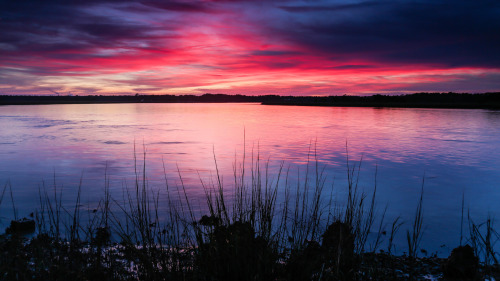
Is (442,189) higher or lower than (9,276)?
lower

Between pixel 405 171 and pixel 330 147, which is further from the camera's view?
pixel 330 147

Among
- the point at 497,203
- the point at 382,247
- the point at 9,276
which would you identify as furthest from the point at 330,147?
the point at 9,276

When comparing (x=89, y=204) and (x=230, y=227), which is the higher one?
(x=230, y=227)

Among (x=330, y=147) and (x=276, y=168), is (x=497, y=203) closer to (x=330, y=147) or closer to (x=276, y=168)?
(x=276, y=168)

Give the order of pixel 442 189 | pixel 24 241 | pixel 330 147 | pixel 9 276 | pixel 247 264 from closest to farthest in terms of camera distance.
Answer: pixel 9 276
pixel 247 264
pixel 24 241
pixel 442 189
pixel 330 147

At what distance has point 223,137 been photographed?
21500mm

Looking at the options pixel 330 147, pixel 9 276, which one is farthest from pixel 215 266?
pixel 330 147

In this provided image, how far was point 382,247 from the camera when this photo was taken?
5434mm

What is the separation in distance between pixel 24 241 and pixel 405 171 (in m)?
10.9

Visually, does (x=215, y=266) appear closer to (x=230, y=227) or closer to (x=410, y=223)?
(x=230, y=227)

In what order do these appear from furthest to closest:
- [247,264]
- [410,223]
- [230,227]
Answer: [410,223] → [230,227] → [247,264]

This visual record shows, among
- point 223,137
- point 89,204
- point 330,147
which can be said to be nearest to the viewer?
point 89,204

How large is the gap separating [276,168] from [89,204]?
20.1 feet

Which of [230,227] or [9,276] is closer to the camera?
[9,276]
